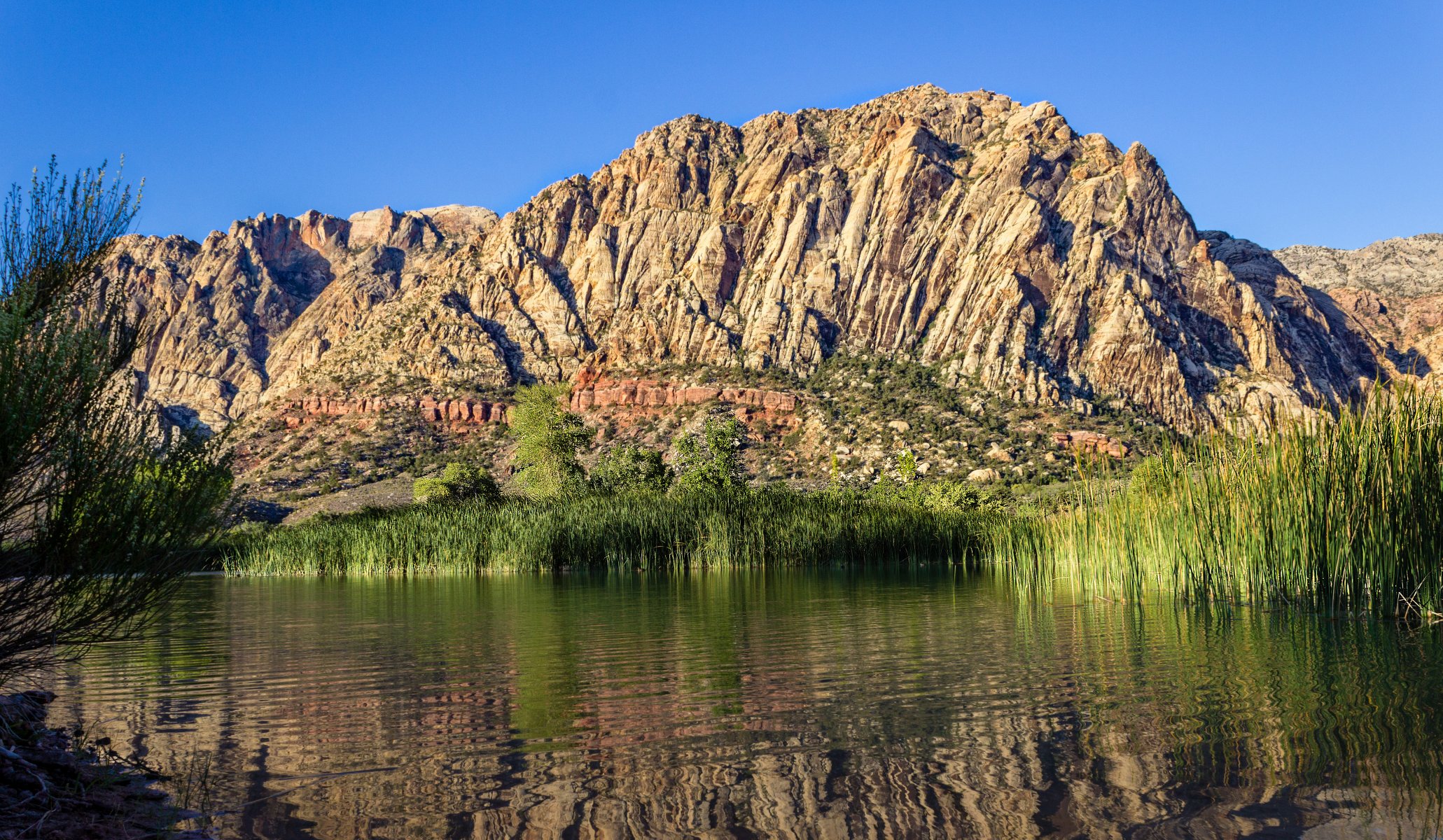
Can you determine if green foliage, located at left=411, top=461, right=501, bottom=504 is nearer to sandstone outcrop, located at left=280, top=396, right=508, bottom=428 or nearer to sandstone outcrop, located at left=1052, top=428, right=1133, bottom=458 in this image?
sandstone outcrop, located at left=280, top=396, right=508, bottom=428

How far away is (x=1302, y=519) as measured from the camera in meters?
14.5

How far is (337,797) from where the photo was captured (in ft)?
19.7

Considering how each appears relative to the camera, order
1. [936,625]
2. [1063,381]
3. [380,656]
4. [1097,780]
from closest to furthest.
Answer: [1097,780] < [380,656] < [936,625] < [1063,381]

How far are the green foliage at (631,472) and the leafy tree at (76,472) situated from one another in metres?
62.9

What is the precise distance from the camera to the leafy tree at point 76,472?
20.0ft

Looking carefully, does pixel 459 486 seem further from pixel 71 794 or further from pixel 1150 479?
pixel 71 794

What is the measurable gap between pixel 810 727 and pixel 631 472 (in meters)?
69.2

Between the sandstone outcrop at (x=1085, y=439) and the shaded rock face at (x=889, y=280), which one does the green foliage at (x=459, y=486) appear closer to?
the shaded rock face at (x=889, y=280)

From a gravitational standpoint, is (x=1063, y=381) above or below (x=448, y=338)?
below

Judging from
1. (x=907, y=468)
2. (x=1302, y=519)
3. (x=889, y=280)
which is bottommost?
(x=1302, y=519)

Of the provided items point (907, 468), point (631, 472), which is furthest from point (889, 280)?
point (631, 472)

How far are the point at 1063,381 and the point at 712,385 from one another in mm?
50506

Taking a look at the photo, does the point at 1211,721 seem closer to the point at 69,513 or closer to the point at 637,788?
the point at 637,788

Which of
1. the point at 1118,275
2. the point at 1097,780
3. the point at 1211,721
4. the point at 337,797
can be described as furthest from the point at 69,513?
the point at 1118,275
